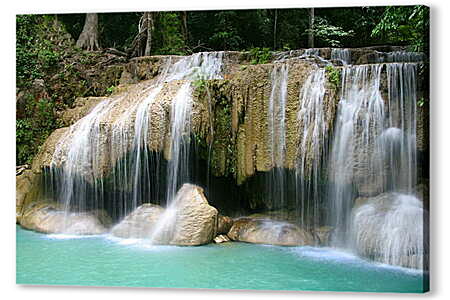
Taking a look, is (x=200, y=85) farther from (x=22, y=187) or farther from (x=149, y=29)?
(x=22, y=187)

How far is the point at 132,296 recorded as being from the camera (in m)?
5.88

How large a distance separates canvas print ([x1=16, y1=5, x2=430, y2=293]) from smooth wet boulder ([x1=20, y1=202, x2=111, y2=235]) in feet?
0.06

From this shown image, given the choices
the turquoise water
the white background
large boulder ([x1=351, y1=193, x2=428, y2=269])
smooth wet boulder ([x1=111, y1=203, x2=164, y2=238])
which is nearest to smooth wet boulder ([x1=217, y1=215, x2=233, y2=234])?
the turquoise water

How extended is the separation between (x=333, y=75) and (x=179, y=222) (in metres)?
2.19

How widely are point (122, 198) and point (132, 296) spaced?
141 cm

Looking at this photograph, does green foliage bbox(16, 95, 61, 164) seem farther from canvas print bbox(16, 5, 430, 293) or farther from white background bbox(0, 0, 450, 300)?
white background bbox(0, 0, 450, 300)

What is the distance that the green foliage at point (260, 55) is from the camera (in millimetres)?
6789

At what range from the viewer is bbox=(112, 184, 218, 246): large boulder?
21.7 ft

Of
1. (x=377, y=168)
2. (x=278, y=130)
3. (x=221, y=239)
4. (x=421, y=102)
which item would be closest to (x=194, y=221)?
(x=221, y=239)

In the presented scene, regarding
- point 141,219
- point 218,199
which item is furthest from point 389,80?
point 141,219

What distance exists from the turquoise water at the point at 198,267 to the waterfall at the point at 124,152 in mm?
573

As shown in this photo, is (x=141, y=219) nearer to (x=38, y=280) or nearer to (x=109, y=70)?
(x=38, y=280)

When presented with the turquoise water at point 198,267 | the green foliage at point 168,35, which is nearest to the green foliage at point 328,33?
the green foliage at point 168,35

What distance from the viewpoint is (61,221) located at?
694 cm
